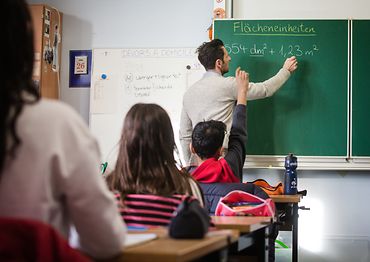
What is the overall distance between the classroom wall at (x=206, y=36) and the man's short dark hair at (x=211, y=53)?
72 cm

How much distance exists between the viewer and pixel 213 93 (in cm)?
436

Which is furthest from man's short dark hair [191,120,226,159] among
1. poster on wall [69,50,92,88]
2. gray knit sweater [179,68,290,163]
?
poster on wall [69,50,92,88]

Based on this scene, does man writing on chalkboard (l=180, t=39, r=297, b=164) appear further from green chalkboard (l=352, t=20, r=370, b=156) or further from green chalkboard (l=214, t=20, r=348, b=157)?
green chalkboard (l=352, t=20, r=370, b=156)

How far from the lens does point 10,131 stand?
3.68 ft

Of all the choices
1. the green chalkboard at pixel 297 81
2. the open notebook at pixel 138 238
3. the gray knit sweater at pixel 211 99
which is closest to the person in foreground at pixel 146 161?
the open notebook at pixel 138 238

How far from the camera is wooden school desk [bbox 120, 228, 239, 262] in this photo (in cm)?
123

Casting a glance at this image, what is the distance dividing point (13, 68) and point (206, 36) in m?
4.26

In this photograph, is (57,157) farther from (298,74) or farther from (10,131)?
(298,74)

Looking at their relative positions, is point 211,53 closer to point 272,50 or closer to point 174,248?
point 272,50

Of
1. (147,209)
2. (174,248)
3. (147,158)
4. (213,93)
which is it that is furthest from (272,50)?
(174,248)

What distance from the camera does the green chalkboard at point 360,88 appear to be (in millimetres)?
4781

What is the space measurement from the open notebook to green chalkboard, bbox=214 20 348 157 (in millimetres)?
3419

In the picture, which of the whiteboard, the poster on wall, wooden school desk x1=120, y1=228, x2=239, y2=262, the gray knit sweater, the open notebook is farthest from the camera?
the poster on wall

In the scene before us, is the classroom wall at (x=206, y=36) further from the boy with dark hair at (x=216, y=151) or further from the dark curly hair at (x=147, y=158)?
the dark curly hair at (x=147, y=158)
